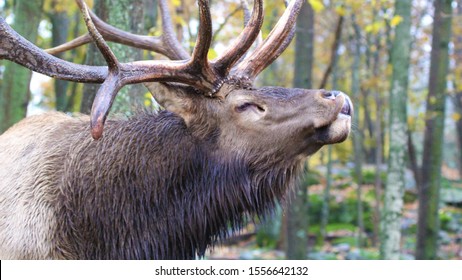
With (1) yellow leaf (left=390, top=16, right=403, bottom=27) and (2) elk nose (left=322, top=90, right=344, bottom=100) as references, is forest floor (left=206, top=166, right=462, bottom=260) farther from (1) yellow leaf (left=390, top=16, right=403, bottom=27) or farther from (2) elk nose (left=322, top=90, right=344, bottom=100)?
A: (2) elk nose (left=322, top=90, right=344, bottom=100)

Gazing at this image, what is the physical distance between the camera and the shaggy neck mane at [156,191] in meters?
4.82

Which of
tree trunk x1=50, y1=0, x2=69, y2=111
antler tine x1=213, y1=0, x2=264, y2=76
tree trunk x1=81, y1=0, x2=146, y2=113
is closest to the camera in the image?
antler tine x1=213, y1=0, x2=264, y2=76

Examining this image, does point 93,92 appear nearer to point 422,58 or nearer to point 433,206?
point 433,206

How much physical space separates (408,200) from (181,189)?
1832cm

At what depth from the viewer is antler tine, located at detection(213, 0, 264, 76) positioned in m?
4.93

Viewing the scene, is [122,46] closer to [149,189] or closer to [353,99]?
[149,189]

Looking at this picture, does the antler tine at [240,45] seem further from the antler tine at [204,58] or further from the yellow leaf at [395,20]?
the yellow leaf at [395,20]

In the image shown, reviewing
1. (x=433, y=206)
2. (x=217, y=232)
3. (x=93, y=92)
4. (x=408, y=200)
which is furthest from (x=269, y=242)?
(x=217, y=232)

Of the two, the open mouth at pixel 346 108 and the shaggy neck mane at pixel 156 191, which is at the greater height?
the open mouth at pixel 346 108

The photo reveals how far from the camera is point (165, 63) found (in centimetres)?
481

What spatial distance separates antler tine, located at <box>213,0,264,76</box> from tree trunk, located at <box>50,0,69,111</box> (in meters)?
8.32

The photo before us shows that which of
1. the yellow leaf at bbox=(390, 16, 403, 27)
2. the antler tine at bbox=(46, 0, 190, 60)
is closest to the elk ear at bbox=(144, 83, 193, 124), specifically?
the antler tine at bbox=(46, 0, 190, 60)

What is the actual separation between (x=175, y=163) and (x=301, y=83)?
6.37 m

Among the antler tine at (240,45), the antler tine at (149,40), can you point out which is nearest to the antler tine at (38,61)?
the antler tine at (240,45)
